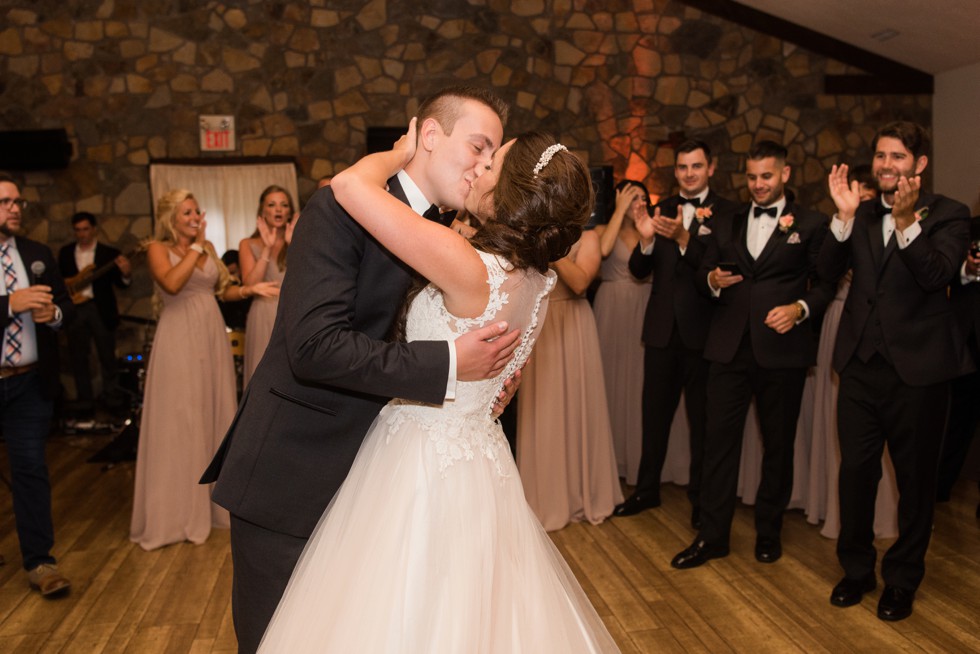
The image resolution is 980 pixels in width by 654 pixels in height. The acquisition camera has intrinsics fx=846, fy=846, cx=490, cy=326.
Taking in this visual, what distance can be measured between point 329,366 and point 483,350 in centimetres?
32

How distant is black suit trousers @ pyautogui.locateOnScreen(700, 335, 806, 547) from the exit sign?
19.7ft

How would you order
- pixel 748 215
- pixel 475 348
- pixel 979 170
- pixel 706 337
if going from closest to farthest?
pixel 475 348
pixel 748 215
pixel 706 337
pixel 979 170

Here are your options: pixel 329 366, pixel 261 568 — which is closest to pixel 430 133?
pixel 329 366

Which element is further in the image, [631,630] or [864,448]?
[864,448]

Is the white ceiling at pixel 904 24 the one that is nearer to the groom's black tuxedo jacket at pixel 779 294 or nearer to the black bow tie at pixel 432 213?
the groom's black tuxedo jacket at pixel 779 294

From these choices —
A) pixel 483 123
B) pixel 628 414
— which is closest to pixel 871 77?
pixel 628 414

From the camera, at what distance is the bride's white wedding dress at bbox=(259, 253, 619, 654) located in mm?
1688

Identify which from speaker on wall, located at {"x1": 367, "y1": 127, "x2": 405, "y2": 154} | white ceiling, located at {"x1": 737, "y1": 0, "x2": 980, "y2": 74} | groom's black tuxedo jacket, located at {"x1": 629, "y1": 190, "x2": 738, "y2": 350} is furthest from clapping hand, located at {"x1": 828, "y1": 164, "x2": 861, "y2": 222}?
speaker on wall, located at {"x1": 367, "y1": 127, "x2": 405, "y2": 154}

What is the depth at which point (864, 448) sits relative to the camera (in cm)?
343

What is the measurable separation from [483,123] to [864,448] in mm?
2337

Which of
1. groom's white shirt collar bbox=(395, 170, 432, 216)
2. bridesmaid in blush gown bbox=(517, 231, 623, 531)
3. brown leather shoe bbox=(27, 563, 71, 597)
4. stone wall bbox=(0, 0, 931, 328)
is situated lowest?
brown leather shoe bbox=(27, 563, 71, 597)

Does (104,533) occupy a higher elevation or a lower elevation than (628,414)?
lower

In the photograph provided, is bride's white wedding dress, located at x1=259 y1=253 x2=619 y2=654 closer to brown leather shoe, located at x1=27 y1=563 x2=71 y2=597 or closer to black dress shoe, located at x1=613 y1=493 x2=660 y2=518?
brown leather shoe, located at x1=27 y1=563 x2=71 y2=597

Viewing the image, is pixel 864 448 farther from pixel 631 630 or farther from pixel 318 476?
pixel 318 476
